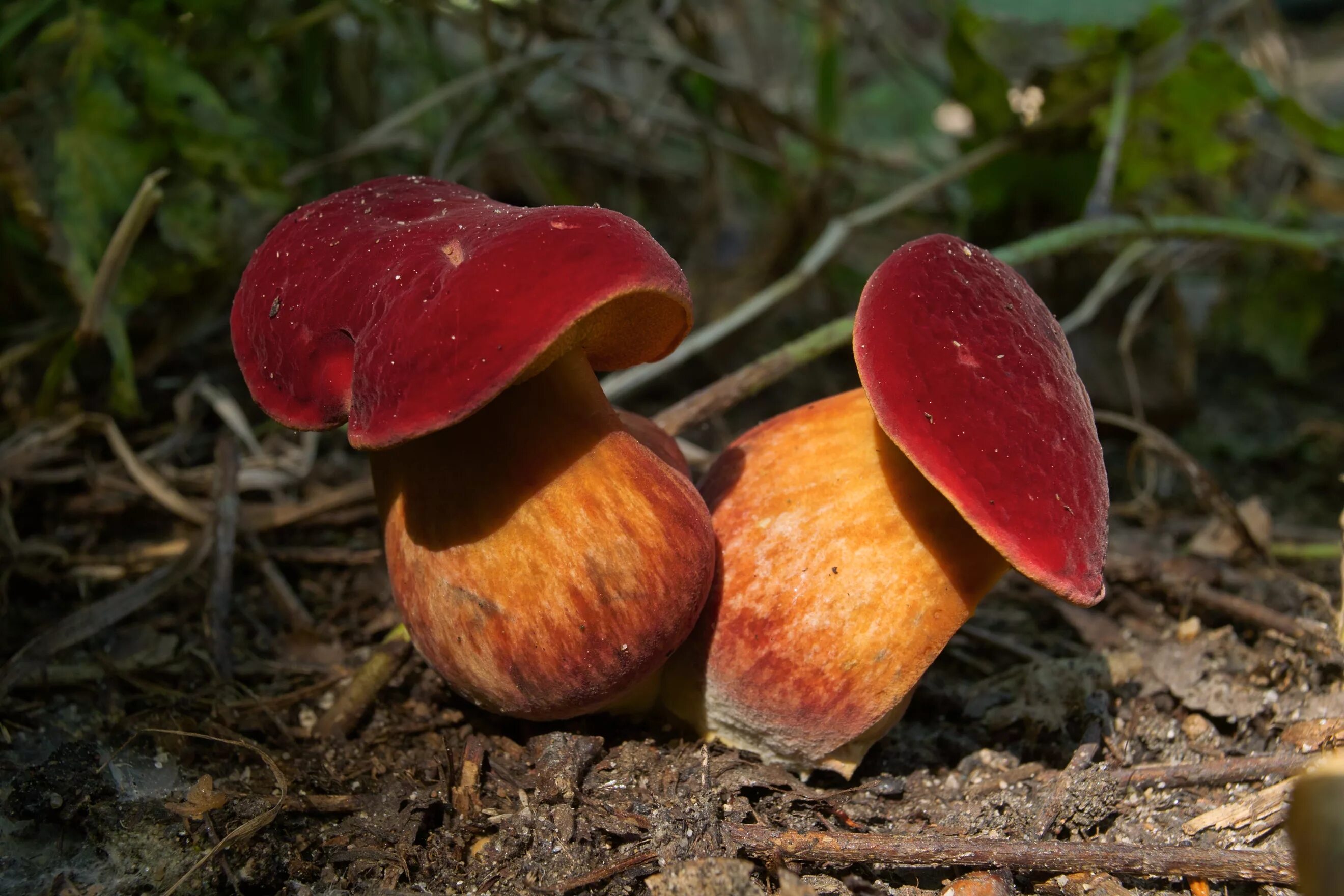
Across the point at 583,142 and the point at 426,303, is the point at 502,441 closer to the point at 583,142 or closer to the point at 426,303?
the point at 426,303

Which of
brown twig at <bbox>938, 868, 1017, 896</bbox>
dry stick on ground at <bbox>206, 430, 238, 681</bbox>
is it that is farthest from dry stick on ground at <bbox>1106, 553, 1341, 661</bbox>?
dry stick on ground at <bbox>206, 430, 238, 681</bbox>

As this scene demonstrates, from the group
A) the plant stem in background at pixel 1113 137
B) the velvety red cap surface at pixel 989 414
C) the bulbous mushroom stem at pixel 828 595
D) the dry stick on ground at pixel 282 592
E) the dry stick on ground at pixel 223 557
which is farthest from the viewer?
the plant stem in background at pixel 1113 137

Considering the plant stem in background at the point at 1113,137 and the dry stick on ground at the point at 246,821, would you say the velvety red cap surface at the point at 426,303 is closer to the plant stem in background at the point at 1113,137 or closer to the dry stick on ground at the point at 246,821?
the dry stick on ground at the point at 246,821

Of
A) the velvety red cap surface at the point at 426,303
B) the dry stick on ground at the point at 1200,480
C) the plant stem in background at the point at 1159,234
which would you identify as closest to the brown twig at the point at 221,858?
the velvety red cap surface at the point at 426,303

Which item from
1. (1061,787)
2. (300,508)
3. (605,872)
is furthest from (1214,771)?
(300,508)

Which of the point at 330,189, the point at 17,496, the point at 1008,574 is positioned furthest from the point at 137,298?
the point at 1008,574

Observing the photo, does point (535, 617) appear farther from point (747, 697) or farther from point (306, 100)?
point (306, 100)

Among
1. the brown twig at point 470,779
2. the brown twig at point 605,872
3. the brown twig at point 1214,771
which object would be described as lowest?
the brown twig at point 1214,771
